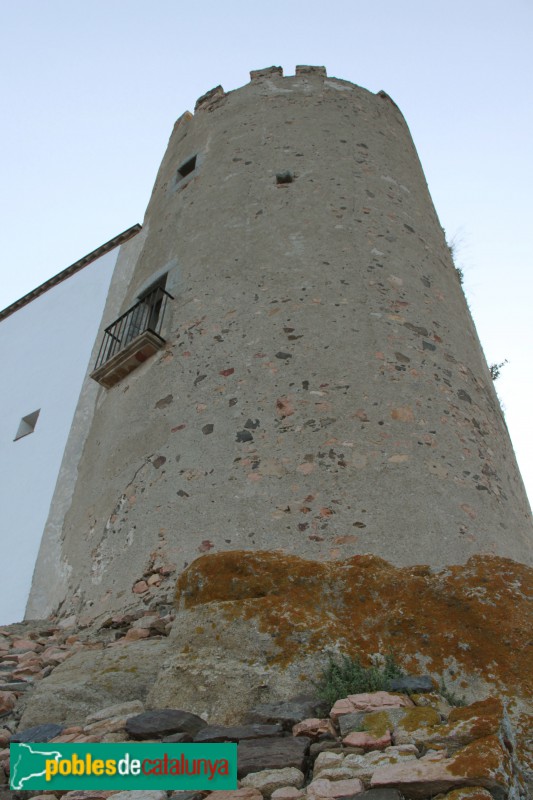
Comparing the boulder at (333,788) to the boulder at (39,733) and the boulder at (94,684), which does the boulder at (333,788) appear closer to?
the boulder at (39,733)

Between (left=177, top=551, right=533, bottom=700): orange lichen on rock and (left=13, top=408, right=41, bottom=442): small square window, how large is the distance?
718 centimetres

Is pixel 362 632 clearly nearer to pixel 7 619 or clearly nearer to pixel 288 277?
pixel 288 277

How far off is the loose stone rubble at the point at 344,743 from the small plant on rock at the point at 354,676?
0.09 meters

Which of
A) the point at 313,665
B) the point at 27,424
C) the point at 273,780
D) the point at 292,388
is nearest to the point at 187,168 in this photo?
the point at 27,424

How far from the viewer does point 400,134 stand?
969 centimetres

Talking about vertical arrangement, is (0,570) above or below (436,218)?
below

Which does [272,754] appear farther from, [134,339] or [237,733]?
[134,339]

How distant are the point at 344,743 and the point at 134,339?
16.9ft

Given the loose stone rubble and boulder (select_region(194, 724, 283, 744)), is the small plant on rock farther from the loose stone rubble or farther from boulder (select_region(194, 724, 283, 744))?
boulder (select_region(194, 724, 283, 744))

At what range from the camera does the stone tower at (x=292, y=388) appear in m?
5.45

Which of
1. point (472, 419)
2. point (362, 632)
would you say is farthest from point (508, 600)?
point (472, 419)

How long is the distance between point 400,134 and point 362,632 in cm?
760

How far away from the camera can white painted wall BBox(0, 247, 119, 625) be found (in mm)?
8789

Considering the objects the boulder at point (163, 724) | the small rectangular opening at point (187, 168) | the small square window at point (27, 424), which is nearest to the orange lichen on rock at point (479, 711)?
the boulder at point (163, 724)
